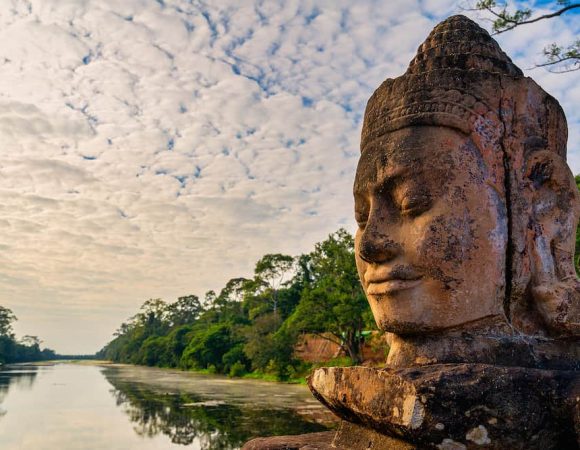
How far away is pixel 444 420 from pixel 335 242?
2261 centimetres

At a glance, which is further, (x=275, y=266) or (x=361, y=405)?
(x=275, y=266)

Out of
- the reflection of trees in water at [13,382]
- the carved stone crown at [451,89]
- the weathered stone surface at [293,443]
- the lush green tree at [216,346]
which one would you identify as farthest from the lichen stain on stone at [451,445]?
the lush green tree at [216,346]

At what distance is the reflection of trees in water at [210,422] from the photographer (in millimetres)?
10344

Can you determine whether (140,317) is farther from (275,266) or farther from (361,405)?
(361,405)

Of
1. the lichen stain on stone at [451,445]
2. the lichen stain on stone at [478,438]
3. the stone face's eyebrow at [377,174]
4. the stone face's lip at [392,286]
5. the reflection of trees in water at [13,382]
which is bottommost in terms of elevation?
the reflection of trees in water at [13,382]

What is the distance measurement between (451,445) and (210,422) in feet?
36.8

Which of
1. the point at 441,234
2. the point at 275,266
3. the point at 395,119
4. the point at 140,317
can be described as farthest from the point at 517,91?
the point at 140,317

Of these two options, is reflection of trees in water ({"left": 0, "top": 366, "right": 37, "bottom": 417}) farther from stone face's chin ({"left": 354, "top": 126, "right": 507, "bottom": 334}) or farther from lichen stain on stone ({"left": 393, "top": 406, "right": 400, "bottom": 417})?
lichen stain on stone ({"left": 393, "top": 406, "right": 400, "bottom": 417})

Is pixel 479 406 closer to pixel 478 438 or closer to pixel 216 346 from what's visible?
pixel 478 438

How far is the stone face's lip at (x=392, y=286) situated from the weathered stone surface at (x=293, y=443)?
952mm

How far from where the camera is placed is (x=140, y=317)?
287ft

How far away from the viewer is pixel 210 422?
12.4m

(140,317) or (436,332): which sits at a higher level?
(140,317)

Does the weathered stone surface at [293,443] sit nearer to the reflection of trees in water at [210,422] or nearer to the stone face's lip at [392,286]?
the stone face's lip at [392,286]
